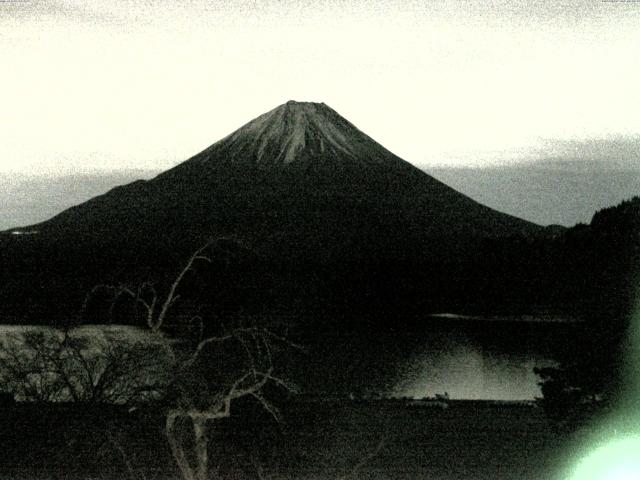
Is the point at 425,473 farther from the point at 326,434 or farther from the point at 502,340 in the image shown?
the point at 502,340

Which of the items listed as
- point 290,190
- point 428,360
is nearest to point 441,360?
point 428,360

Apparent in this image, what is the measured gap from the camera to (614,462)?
737cm

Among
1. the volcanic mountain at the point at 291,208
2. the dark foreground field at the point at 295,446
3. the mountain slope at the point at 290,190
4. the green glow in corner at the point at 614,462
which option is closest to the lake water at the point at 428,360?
the dark foreground field at the point at 295,446

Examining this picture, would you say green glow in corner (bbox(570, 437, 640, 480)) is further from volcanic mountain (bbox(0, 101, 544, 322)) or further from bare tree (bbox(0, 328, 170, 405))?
volcanic mountain (bbox(0, 101, 544, 322))

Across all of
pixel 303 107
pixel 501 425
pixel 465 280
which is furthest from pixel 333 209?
pixel 501 425

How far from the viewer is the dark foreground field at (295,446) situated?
27.1ft

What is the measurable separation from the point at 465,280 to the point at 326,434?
38.5 metres

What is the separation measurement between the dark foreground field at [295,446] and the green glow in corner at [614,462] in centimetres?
48

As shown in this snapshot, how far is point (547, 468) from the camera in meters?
8.32

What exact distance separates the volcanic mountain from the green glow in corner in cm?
6325

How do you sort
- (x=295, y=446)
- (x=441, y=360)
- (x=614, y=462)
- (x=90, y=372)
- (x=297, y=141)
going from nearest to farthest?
(x=614, y=462) → (x=295, y=446) → (x=90, y=372) → (x=441, y=360) → (x=297, y=141)

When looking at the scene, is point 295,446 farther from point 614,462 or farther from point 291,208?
point 291,208

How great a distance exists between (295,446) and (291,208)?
80584 millimetres

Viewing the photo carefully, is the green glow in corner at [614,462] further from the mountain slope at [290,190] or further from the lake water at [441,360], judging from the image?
the mountain slope at [290,190]
